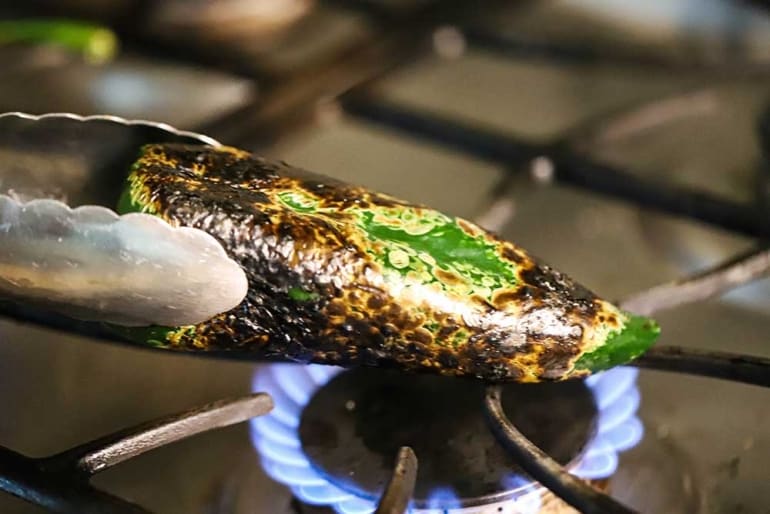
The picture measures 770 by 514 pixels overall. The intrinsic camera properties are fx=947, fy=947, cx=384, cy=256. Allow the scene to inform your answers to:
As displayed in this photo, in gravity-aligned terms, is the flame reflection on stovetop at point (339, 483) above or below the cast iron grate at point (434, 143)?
below

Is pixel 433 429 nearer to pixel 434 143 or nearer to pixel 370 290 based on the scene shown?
pixel 370 290

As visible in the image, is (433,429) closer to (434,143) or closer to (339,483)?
(339,483)

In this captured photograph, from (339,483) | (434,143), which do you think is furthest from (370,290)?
(434,143)

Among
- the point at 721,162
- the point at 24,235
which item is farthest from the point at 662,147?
the point at 24,235

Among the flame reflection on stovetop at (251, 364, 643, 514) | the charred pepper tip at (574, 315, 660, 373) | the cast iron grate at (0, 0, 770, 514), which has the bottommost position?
the flame reflection on stovetop at (251, 364, 643, 514)

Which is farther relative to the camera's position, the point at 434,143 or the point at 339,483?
the point at 434,143

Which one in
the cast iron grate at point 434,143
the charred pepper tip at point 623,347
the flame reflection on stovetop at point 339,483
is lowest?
the flame reflection on stovetop at point 339,483
